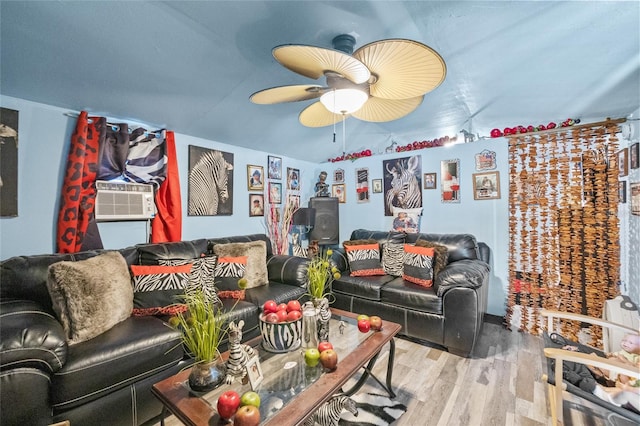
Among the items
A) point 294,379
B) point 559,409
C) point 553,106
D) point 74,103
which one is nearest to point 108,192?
point 74,103

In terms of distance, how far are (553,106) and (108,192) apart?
409 centimetres

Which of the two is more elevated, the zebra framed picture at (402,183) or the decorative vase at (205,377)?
the zebra framed picture at (402,183)

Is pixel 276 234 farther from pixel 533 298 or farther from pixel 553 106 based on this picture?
pixel 553 106

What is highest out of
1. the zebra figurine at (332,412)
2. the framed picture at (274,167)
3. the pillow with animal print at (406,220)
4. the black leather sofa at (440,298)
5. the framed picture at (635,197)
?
the framed picture at (274,167)

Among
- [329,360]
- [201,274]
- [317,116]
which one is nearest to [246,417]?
[329,360]

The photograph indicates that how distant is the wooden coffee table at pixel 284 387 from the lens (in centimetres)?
99

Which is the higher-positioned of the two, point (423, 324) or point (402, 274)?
point (402, 274)

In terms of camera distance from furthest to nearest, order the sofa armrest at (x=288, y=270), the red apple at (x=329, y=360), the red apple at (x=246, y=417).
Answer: the sofa armrest at (x=288, y=270) → the red apple at (x=329, y=360) → the red apple at (x=246, y=417)

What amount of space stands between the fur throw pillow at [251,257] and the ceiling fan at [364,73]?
145 centimetres

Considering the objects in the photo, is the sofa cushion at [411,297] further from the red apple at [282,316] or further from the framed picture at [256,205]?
the framed picture at [256,205]

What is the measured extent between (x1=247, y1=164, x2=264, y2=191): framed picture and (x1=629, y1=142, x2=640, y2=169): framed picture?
3578 millimetres

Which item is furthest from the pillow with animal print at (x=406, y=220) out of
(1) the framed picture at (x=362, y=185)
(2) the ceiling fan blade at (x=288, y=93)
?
(2) the ceiling fan blade at (x=288, y=93)

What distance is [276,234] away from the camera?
3768mm

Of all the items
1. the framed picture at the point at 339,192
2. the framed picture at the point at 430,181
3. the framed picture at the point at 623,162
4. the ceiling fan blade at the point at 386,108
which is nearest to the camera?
the ceiling fan blade at the point at 386,108
